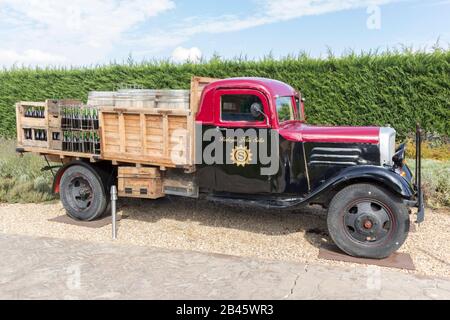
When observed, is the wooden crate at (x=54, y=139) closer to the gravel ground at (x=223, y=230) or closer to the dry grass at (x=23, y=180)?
the gravel ground at (x=223, y=230)

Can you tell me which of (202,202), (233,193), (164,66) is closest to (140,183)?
(233,193)

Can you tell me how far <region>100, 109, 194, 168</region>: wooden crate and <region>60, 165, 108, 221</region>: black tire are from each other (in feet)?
1.88

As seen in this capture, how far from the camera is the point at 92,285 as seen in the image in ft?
12.8

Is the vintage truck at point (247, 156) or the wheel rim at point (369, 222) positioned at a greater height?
the vintage truck at point (247, 156)

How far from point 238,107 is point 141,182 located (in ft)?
5.70

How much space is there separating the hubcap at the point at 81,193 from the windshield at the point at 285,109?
3176 millimetres

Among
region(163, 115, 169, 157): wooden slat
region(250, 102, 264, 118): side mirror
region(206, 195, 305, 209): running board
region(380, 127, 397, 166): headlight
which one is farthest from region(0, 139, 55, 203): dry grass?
region(380, 127, 397, 166): headlight

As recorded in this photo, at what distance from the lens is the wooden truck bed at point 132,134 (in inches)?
209

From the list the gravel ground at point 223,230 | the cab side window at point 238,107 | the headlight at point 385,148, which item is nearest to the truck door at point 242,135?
the cab side window at point 238,107

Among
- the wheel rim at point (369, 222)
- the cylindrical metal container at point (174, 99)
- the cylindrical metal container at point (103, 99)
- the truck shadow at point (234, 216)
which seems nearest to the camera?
the wheel rim at point (369, 222)

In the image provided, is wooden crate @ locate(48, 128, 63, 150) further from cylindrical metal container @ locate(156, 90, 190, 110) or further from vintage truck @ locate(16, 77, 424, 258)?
cylindrical metal container @ locate(156, 90, 190, 110)

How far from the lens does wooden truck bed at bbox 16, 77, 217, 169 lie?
5305 mm

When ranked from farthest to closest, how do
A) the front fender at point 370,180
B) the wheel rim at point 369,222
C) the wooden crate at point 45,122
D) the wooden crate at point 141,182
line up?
the wooden crate at point 45,122, the wooden crate at point 141,182, the wheel rim at point 369,222, the front fender at point 370,180
